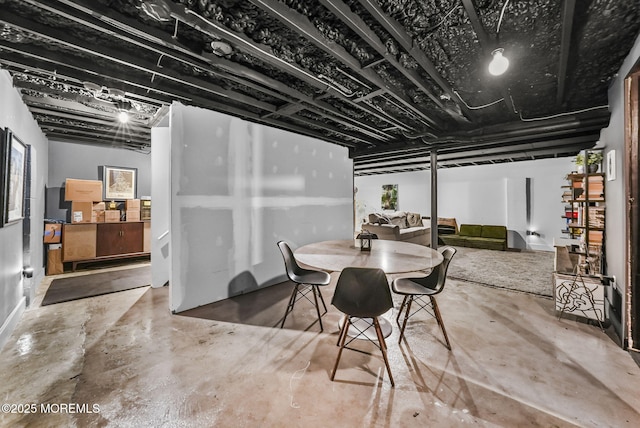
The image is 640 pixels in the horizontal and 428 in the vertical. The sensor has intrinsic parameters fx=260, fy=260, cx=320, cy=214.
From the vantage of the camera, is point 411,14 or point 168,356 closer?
point 411,14

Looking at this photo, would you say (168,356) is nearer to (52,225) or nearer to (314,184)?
(314,184)

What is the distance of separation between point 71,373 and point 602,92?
6.13 meters

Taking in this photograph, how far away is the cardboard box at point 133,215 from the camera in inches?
218

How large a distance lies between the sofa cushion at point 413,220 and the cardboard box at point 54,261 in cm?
808

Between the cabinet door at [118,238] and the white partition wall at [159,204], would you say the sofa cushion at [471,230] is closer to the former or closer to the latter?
the white partition wall at [159,204]

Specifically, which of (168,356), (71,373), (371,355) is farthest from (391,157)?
(71,373)

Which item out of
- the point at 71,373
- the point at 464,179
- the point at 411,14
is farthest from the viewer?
the point at 464,179

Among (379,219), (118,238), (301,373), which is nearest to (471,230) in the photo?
(379,219)

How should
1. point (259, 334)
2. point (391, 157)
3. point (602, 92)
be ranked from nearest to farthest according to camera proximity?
point (259, 334) → point (602, 92) → point (391, 157)

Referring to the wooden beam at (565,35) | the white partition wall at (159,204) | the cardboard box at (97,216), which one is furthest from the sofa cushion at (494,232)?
the cardboard box at (97,216)

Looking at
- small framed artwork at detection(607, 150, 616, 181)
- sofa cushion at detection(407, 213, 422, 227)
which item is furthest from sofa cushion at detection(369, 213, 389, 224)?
small framed artwork at detection(607, 150, 616, 181)

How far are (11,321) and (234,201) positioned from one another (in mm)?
2506

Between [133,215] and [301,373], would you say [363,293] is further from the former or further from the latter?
[133,215]

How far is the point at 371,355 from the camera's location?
2.27m
